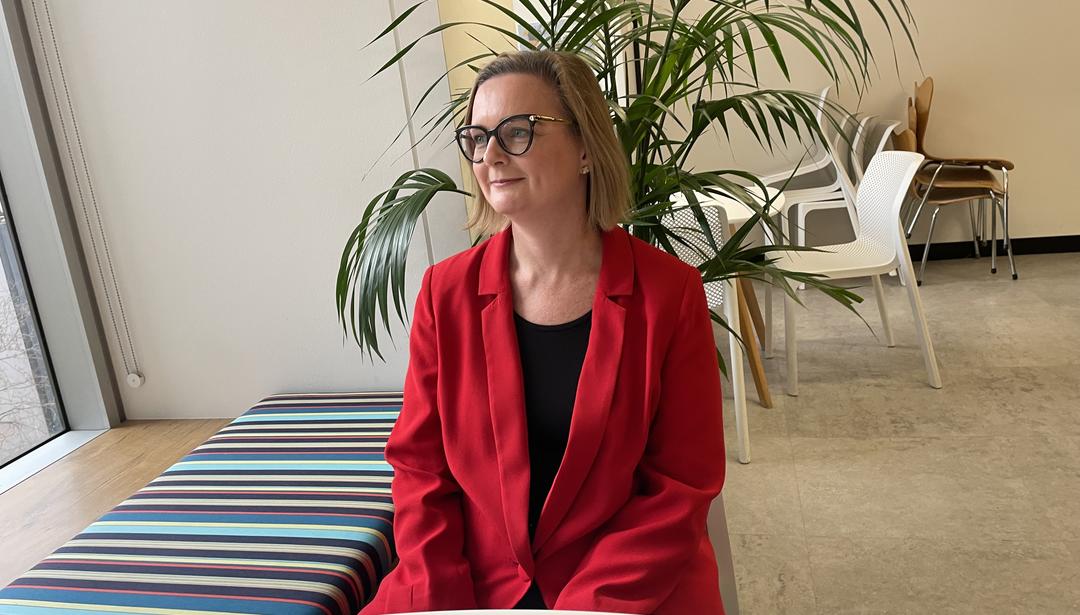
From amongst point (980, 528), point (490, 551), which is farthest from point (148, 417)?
point (980, 528)

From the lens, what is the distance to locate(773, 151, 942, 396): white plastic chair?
11.4 ft

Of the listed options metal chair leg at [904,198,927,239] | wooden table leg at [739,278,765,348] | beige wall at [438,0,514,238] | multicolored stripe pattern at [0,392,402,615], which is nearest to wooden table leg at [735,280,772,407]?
wooden table leg at [739,278,765,348]

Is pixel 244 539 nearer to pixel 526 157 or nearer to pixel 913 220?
pixel 526 157

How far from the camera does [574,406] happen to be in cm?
139

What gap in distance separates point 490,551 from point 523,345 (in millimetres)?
356

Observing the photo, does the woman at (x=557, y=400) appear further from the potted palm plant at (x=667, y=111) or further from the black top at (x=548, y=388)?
the potted palm plant at (x=667, y=111)

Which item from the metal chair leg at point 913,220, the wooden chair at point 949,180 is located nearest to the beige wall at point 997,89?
the wooden chair at point 949,180

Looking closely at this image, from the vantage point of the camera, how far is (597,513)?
1400 mm

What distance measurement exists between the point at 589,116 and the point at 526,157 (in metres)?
0.15

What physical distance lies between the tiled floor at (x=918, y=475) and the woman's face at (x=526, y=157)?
1389mm

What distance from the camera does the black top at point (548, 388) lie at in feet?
4.69

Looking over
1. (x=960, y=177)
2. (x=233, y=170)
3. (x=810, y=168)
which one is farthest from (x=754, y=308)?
(x=233, y=170)

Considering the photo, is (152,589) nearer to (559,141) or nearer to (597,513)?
(597,513)

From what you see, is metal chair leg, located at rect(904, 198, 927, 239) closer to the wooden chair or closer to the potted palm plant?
the wooden chair
